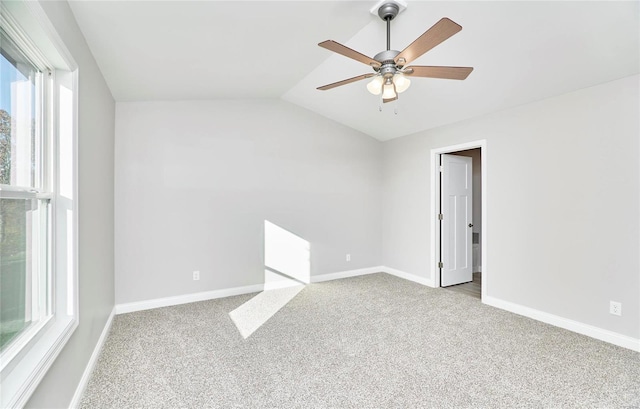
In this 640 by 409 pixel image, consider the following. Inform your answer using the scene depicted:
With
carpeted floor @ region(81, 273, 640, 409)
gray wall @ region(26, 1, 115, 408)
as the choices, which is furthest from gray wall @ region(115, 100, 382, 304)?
carpeted floor @ region(81, 273, 640, 409)

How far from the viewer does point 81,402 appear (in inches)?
76.5

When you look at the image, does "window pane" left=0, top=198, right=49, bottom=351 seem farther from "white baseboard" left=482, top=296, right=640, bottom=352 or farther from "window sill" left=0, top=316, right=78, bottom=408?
"white baseboard" left=482, top=296, right=640, bottom=352

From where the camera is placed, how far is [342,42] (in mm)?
2809

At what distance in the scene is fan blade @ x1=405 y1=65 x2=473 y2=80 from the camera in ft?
6.67

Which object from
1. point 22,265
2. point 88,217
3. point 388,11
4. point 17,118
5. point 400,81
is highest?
point 388,11

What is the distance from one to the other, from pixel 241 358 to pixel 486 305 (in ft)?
9.49

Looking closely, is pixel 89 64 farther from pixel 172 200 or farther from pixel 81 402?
pixel 81 402

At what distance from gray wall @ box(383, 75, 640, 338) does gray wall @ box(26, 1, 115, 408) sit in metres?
3.96

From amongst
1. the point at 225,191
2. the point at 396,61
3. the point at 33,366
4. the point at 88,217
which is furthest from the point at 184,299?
the point at 396,61

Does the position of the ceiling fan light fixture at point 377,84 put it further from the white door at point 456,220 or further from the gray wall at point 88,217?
the white door at point 456,220

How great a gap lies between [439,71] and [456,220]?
302cm

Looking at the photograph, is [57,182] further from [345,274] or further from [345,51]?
[345,274]

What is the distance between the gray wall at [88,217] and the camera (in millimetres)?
1655

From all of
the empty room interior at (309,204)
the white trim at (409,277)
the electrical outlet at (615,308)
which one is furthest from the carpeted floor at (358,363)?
the white trim at (409,277)
